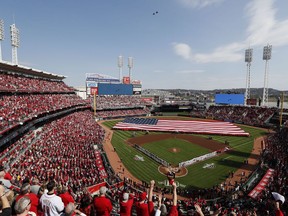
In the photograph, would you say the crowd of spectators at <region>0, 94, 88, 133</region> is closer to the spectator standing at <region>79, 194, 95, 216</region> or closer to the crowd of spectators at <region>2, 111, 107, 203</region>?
the crowd of spectators at <region>2, 111, 107, 203</region>

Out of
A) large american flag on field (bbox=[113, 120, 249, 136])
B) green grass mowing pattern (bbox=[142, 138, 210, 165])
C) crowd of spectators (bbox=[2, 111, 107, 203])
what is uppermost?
crowd of spectators (bbox=[2, 111, 107, 203])

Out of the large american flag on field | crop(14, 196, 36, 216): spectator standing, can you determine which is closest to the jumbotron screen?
the large american flag on field

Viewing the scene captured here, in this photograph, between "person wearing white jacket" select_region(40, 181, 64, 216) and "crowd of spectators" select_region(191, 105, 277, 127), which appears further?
"crowd of spectators" select_region(191, 105, 277, 127)

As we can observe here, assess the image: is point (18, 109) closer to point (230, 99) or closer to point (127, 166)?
point (127, 166)

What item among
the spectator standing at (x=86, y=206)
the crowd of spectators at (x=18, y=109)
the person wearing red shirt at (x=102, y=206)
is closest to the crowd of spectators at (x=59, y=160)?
the crowd of spectators at (x=18, y=109)

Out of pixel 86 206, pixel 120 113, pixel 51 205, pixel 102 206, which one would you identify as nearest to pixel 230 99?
pixel 120 113

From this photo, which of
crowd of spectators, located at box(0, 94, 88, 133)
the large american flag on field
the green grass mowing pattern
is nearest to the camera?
crowd of spectators, located at box(0, 94, 88, 133)
